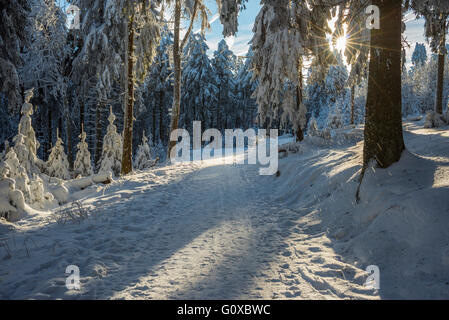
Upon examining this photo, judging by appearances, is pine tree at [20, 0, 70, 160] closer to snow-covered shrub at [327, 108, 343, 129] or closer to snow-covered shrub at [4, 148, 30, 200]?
snow-covered shrub at [4, 148, 30, 200]

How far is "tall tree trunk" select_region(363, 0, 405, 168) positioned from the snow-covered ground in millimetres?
341

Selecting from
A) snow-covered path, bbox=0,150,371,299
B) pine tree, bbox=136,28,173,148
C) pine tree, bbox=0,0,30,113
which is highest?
pine tree, bbox=136,28,173,148

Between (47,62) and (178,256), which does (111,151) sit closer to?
(47,62)

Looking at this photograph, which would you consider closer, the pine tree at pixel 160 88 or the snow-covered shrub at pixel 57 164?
the snow-covered shrub at pixel 57 164

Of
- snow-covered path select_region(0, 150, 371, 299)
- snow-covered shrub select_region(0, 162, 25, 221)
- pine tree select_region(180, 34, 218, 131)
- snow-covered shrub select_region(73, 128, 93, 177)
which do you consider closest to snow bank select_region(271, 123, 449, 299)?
snow-covered path select_region(0, 150, 371, 299)

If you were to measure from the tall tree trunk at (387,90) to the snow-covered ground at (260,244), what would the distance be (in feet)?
1.12

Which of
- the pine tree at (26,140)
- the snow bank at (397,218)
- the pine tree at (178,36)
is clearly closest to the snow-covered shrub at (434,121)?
the snow bank at (397,218)

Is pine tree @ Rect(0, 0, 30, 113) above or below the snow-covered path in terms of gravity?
above

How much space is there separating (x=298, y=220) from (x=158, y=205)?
3.32 metres

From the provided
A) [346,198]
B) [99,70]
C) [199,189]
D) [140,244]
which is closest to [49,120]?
[99,70]

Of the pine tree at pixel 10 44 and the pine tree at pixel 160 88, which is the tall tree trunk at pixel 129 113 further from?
the pine tree at pixel 160 88

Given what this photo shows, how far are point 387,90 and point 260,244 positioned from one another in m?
3.74

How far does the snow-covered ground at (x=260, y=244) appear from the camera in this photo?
9.93ft

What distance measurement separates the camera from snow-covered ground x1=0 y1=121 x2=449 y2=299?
3.03 m
